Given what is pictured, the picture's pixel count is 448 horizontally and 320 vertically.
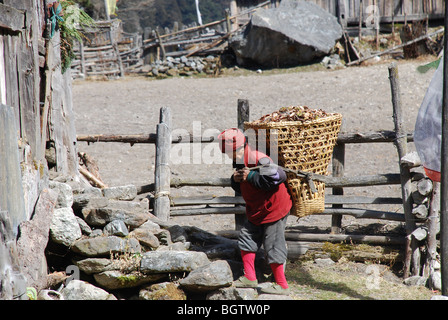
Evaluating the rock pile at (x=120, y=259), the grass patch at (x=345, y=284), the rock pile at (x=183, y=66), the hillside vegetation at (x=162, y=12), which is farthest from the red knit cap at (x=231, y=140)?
the hillside vegetation at (x=162, y=12)

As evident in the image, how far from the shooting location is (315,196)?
14.9 feet

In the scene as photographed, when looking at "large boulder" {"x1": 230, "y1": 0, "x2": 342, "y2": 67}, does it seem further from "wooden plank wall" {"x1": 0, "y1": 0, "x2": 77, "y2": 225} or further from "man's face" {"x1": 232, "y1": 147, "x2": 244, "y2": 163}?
"man's face" {"x1": 232, "y1": 147, "x2": 244, "y2": 163}

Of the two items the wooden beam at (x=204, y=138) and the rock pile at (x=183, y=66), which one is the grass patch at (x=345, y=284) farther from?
the rock pile at (x=183, y=66)

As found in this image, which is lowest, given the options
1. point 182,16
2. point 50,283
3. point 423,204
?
point 50,283

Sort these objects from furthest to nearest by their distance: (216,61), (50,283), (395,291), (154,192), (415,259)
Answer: (216,61), (154,192), (415,259), (395,291), (50,283)

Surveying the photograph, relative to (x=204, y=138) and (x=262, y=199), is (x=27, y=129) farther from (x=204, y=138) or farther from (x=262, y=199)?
(x=262, y=199)

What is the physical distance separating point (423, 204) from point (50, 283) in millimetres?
3620

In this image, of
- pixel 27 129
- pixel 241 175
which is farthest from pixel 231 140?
pixel 27 129

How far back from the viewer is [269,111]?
11.5 meters

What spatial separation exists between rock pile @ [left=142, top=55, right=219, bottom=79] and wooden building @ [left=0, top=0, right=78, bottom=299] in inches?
420

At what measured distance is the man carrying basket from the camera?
4.29 meters

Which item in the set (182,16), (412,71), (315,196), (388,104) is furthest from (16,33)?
(182,16)

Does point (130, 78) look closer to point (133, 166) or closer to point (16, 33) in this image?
point (133, 166)

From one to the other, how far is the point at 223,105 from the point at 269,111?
1313mm
